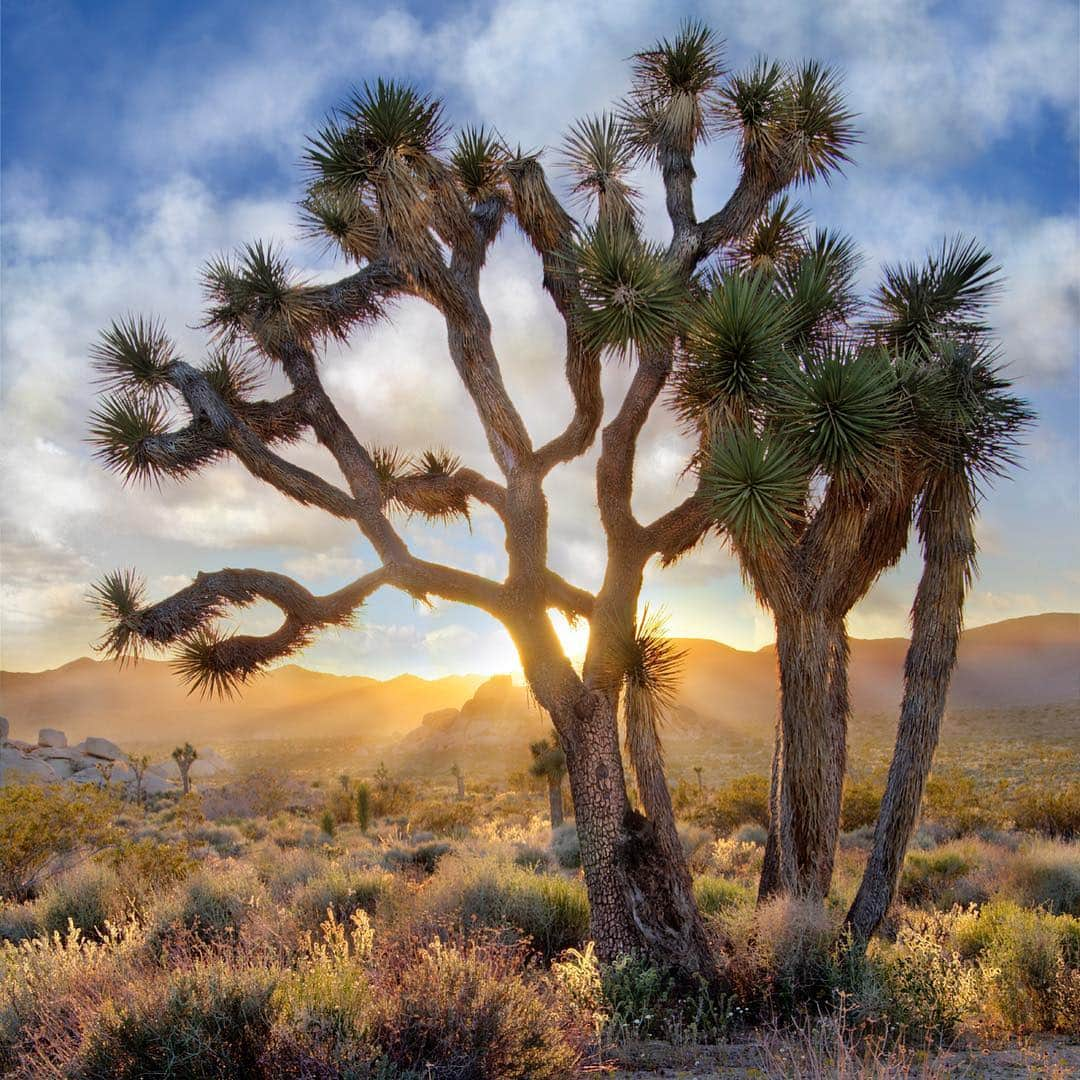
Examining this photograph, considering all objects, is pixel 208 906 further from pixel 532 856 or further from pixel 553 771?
pixel 553 771

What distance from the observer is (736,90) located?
1045cm

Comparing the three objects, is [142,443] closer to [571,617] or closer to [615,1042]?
[571,617]

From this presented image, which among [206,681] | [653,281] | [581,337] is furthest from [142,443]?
[653,281]

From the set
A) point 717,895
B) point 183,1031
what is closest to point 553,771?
point 717,895

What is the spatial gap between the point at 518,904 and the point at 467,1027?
5.25m

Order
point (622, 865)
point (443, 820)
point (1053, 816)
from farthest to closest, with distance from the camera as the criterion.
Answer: point (443, 820)
point (1053, 816)
point (622, 865)

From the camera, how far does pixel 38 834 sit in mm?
12047

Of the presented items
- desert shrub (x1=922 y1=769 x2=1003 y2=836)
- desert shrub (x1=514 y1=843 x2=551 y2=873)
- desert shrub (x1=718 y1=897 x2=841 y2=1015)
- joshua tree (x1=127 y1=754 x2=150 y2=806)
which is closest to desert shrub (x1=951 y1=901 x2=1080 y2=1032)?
desert shrub (x1=718 y1=897 x2=841 y2=1015)

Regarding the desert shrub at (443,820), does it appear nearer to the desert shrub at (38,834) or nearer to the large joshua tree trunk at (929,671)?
the desert shrub at (38,834)

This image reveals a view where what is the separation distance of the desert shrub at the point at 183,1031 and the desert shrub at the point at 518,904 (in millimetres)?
4770

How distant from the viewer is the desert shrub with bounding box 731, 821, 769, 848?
17.7 m

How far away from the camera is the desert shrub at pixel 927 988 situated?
697 centimetres

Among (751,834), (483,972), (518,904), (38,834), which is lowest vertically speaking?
(751,834)

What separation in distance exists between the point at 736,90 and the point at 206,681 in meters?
9.86
